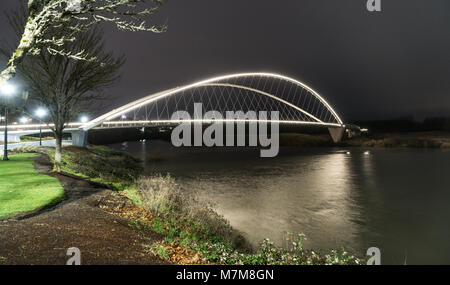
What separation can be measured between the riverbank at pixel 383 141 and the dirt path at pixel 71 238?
2964 inches

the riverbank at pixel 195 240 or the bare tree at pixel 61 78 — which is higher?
the bare tree at pixel 61 78

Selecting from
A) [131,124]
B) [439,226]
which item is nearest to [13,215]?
[439,226]

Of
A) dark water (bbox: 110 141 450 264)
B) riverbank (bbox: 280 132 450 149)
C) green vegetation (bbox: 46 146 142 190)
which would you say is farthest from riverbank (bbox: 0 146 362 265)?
riverbank (bbox: 280 132 450 149)

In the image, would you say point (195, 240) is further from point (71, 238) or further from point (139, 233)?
point (71, 238)

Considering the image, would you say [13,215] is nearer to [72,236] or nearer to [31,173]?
[72,236]

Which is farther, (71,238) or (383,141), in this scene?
(383,141)

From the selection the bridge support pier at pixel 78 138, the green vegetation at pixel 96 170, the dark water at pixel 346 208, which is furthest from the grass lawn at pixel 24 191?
the bridge support pier at pixel 78 138

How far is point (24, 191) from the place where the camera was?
8.95 m

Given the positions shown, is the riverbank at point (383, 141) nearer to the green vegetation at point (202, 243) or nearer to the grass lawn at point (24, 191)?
the green vegetation at point (202, 243)

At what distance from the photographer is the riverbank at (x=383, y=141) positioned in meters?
68.0

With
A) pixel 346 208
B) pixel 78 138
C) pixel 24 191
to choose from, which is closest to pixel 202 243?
pixel 24 191

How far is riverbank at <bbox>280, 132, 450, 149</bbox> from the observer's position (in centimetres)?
6797

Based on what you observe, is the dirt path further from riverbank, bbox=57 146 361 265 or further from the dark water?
the dark water

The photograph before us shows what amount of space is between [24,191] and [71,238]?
15.3ft
